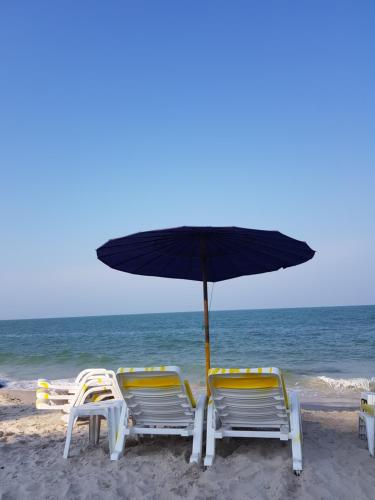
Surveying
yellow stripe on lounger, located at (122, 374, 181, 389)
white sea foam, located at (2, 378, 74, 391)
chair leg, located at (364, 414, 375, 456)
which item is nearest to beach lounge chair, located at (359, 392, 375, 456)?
chair leg, located at (364, 414, 375, 456)

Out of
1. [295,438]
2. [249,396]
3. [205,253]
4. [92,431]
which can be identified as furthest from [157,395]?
[205,253]

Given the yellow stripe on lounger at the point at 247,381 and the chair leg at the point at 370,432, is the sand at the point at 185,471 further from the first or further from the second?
the yellow stripe on lounger at the point at 247,381

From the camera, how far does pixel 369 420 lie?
151 inches

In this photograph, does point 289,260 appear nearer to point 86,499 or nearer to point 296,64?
point 86,499

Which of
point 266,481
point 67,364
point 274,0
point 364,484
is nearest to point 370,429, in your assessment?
point 364,484

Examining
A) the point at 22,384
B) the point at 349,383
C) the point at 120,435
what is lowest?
the point at 22,384

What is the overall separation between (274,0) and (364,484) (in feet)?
27.9

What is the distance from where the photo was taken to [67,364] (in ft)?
57.3

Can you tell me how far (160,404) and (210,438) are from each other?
19.7 inches

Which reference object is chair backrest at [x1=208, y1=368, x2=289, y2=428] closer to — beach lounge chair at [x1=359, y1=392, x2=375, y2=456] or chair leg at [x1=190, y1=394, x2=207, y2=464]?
chair leg at [x1=190, y1=394, x2=207, y2=464]

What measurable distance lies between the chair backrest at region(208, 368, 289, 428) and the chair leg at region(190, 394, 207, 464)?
192 millimetres

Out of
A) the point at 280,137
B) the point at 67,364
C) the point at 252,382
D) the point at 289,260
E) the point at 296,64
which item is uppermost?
the point at 296,64

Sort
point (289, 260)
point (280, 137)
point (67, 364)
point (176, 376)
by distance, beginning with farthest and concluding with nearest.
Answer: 1. point (67, 364)
2. point (280, 137)
3. point (289, 260)
4. point (176, 376)

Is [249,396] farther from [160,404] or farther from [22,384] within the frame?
[22,384]
